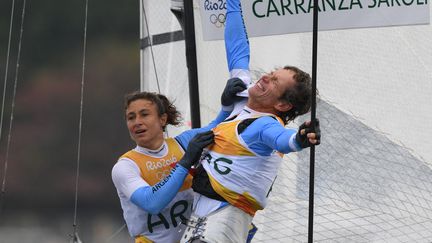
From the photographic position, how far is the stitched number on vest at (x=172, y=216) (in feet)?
7.01

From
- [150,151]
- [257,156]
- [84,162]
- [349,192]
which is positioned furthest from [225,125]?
[84,162]

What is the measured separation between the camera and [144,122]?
2.13 meters

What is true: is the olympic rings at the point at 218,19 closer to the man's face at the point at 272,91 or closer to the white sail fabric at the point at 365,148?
the white sail fabric at the point at 365,148

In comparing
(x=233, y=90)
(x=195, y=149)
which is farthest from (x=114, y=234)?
(x=195, y=149)

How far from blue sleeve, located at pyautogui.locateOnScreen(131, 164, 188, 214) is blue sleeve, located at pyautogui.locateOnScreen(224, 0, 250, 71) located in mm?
354

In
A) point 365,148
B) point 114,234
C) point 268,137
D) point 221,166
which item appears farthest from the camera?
point 114,234

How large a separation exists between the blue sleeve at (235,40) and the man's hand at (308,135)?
1.70ft

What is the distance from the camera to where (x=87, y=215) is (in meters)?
5.01

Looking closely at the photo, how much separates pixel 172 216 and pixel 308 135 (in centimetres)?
56

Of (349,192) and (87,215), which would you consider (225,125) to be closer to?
(349,192)

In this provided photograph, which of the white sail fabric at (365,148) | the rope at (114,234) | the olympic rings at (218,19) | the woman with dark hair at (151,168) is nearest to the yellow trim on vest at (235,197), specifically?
the woman with dark hair at (151,168)

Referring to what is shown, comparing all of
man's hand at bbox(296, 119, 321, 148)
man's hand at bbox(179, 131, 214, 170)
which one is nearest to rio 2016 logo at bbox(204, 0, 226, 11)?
man's hand at bbox(179, 131, 214, 170)

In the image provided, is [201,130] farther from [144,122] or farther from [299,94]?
[299,94]

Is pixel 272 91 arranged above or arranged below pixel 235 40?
below
